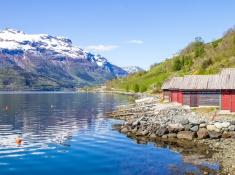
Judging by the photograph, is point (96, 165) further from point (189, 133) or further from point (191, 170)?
point (189, 133)

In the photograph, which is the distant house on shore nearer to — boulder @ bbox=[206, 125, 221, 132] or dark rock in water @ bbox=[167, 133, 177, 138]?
boulder @ bbox=[206, 125, 221, 132]

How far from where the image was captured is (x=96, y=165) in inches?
1778

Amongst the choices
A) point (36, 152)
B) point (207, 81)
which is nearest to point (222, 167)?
point (36, 152)

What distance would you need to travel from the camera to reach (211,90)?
3514 inches

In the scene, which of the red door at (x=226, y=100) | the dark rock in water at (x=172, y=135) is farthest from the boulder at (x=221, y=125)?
the red door at (x=226, y=100)

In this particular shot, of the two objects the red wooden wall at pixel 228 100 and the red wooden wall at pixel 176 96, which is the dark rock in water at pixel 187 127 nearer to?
the red wooden wall at pixel 228 100

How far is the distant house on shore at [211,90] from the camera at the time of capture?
266ft

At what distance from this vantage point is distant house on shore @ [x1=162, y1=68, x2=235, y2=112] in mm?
81062

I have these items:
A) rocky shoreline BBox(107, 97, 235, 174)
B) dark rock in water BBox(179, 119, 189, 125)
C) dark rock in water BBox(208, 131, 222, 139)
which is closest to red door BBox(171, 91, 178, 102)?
rocky shoreline BBox(107, 97, 235, 174)

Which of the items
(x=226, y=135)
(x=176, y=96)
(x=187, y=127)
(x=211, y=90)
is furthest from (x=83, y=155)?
(x=176, y=96)

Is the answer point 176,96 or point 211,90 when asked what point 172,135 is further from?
point 176,96

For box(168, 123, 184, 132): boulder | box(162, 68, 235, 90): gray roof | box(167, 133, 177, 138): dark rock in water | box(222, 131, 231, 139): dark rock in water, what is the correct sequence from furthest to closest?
box(162, 68, 235, 90): gray roof < box(168, 123, 184, 132): boulder < box(167, 133, 177, 138): dark rock in water < box(222, 131, 231, 139): dark rock in water

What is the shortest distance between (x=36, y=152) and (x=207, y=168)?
22064 millimetres

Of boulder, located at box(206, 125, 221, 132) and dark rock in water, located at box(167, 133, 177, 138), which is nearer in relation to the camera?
boulder, located at box(206, 125, 221, 132)
